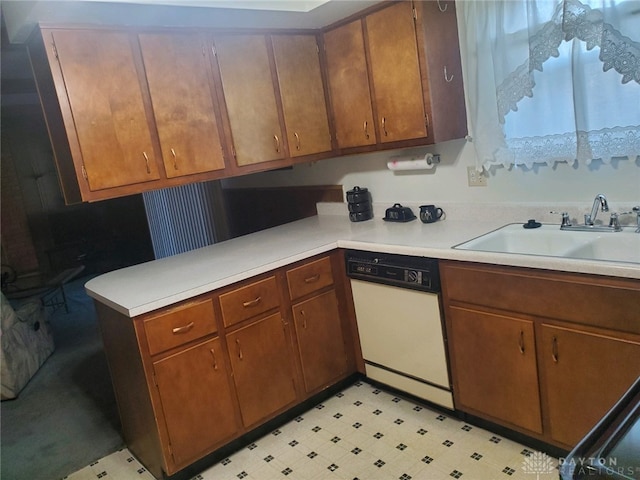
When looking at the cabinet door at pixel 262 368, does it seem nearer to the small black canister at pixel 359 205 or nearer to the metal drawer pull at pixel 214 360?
the metal drawer pull at pixel 214 360

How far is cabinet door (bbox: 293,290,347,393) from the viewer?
268 centimetres

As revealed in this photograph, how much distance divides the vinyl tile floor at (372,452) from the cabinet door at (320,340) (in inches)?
7.3

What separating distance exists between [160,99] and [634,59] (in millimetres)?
2141

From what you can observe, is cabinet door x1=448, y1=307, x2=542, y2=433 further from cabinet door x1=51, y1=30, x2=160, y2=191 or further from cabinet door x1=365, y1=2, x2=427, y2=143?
cabinet door x1=51, y1=30, x2=160, y2=191

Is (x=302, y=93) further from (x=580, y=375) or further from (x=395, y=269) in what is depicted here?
(x=580, y=375)

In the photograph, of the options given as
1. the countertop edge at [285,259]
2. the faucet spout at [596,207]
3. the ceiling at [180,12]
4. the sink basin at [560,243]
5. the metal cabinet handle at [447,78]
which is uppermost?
the ceiling at [180,12]

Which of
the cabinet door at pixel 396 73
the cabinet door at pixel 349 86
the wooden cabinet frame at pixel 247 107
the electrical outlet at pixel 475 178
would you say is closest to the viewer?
the wooden cabinet frame at pixel 247 107

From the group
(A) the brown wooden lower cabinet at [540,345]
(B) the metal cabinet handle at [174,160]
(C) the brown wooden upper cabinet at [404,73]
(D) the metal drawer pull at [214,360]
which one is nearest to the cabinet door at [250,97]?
(B) the metal cabinet handle at [174,160]

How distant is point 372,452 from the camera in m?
2.32

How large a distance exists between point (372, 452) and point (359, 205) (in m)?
1.55

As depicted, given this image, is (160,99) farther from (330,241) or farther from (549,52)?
(549,52)

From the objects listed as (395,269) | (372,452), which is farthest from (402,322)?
(372,452)

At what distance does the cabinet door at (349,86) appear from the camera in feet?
9.32

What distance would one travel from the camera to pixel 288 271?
258 centimetres
